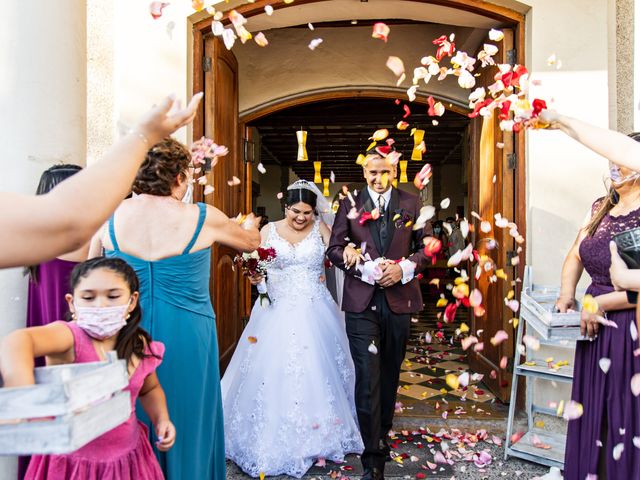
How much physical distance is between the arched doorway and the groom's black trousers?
1.24 metres

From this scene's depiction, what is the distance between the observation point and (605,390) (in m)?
2.45

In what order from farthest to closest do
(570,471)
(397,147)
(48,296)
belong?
(397,147)
(570,471)
(48,296)

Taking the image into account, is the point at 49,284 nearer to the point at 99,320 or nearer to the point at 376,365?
the point at 99,320

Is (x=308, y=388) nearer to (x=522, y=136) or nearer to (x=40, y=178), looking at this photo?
(x=40, y=178)

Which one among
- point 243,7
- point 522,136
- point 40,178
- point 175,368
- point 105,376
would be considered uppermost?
point 243,7

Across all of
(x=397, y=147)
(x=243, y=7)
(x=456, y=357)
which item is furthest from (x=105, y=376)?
(x=397, y=147)

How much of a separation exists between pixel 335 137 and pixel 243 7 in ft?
24.8

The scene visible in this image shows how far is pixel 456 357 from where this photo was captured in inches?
253

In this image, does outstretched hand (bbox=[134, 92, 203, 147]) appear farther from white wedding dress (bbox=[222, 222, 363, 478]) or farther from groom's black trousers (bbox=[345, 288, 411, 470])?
white wedding dress (bbox=[222, 222, 363, 478])

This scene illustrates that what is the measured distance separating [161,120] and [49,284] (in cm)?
132

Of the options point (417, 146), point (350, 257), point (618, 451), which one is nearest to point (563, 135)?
point (417, 146)

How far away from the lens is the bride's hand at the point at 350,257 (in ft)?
10.7

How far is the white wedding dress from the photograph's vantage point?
3357mm

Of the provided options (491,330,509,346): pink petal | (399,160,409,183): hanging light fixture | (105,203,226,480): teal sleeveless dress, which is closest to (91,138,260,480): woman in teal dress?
(105,203,226,480): teal sleeveless dress
